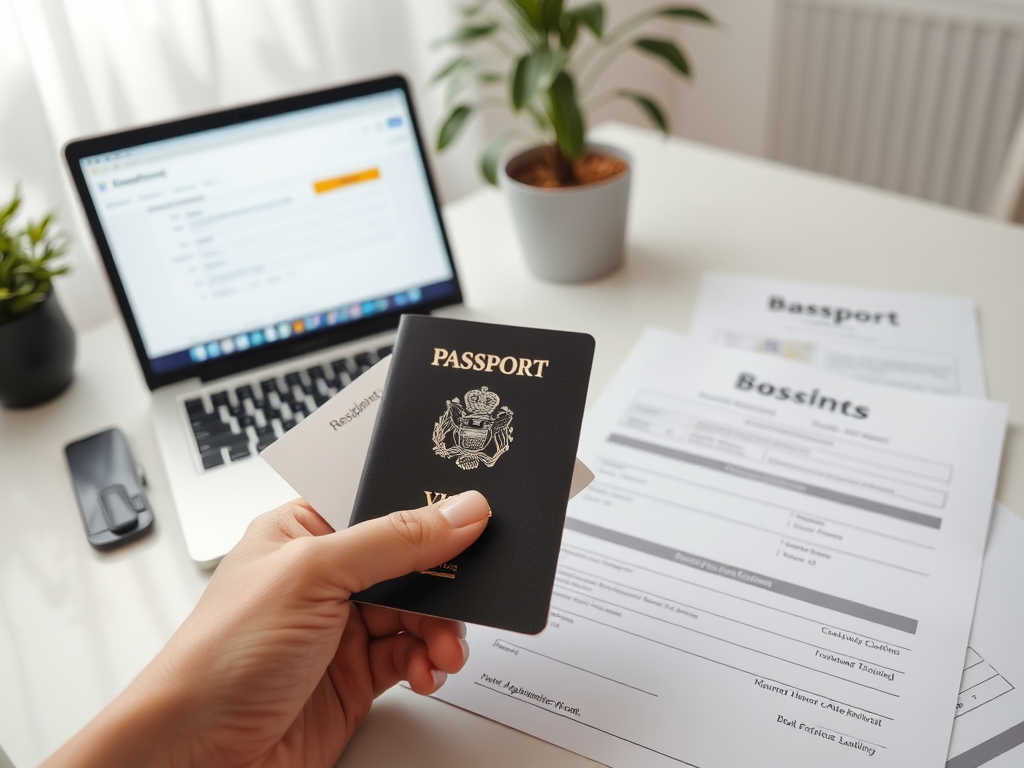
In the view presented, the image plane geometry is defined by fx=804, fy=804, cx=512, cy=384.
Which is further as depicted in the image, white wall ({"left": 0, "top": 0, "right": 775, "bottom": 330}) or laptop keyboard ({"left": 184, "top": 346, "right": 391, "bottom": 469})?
white wall ({"left": 0, "top": 0, "right": 775, "bottom": 330})

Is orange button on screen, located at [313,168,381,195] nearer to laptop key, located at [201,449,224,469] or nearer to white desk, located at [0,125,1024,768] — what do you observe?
white desk, located at [0,125,1024,768]

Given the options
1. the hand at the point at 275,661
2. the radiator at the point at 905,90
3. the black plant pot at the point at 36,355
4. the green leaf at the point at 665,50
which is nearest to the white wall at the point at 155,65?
the green leaf at the point at 665,50

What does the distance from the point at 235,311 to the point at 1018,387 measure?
0.77 meters

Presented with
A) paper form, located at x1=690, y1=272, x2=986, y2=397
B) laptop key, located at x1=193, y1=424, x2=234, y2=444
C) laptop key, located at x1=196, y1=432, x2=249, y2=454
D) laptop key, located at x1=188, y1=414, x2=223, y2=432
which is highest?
laptop key, located at x1=188, y1=414, x2=223, y2=432

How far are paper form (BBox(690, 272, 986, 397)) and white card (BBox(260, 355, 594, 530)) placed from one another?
1.27 feet

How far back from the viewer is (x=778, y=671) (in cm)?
54

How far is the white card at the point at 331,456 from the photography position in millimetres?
565

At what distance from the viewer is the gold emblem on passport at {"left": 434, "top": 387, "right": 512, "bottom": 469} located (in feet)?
1.83

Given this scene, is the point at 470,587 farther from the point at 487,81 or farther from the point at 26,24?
the point at 26,24

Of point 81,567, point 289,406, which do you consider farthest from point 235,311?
point 81,567

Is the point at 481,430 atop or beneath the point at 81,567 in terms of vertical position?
atop

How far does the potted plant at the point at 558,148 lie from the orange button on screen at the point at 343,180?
0.11 meters

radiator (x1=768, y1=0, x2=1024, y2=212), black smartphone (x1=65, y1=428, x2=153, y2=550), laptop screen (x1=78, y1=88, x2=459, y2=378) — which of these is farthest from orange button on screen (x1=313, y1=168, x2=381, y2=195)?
radiator (x1=768, y1=0, x2=1024, y2=212)

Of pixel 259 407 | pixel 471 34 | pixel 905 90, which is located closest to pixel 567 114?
pixel 471 34
